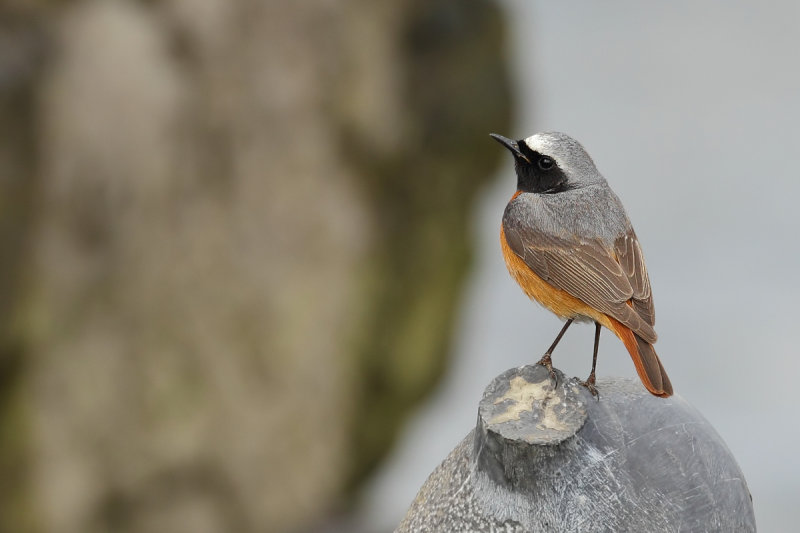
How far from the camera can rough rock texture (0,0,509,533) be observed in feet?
23.4

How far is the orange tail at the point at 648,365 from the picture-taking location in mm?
2461

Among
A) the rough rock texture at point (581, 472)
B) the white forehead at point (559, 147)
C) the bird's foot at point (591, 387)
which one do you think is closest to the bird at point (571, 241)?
the white forehead at point (559, 147)

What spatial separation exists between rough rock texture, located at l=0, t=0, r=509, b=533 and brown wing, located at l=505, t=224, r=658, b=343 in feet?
15.6

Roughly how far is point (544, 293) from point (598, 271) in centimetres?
23

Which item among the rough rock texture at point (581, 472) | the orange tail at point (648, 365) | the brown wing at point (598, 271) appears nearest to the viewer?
the rough rock texture at point (581, 472)

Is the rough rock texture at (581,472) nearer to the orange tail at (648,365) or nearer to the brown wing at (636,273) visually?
the orange tail at (648,365)

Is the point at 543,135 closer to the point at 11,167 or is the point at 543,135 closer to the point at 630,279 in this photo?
the point at 630,279

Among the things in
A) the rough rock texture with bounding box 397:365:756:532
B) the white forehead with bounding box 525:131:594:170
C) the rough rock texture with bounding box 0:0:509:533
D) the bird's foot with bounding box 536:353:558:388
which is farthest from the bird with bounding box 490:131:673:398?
the rough rock texture with bounding box 0:0:509:533

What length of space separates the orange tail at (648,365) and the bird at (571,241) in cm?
6

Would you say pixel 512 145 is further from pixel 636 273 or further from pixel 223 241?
pixel 223 241

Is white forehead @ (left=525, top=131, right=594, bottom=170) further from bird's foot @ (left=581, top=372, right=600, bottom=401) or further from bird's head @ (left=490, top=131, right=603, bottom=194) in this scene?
bird's foot @ (left=581, top=372, right=600, bottom=401)

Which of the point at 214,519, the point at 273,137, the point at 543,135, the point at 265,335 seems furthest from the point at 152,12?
the point at 543,135

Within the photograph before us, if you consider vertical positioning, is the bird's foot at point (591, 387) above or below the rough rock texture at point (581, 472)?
above

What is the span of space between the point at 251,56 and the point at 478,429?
583 centimetres
